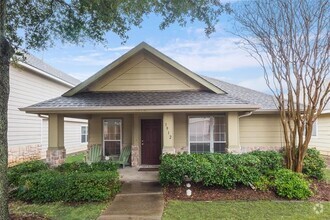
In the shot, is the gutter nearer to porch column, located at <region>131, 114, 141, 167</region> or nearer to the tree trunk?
porch column, located at <region>131, 114, 141, 167</region>

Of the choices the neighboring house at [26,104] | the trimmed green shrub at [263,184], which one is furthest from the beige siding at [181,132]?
the neighboring house at [26,104]

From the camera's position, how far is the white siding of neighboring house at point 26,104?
15259 millimetres

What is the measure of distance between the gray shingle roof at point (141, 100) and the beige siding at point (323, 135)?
11.6 meters

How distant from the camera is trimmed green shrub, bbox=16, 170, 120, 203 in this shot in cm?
819

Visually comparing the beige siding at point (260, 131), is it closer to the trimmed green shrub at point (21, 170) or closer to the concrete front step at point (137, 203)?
the concrete front step at point (137, 203)

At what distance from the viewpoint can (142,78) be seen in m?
12.9

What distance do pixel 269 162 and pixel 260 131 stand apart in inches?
136

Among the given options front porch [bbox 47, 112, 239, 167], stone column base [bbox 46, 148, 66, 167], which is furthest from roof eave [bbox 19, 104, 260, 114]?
stone column base [bbox 46, 148, 66, 167]

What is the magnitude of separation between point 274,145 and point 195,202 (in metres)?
6.61

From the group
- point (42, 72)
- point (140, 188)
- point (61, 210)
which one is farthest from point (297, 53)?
point (42, 72)

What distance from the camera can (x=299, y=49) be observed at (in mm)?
10609

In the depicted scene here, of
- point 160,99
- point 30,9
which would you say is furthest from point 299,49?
A: point 30,9

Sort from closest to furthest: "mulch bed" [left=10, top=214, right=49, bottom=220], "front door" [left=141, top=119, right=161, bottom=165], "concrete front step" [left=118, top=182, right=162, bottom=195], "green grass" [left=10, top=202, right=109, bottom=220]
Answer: "mulch bed" [left=10, top=214, right=49, bottom=220] < "green grass" [left=10, top=202, right=109, bottom=220] < "concrete front step" [left=118, top=182, right=162, bottom=195] < "front door" [left=141, top=119, right=161, bottom=165]

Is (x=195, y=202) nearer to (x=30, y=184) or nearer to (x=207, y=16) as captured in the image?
(x=30, y=184)
